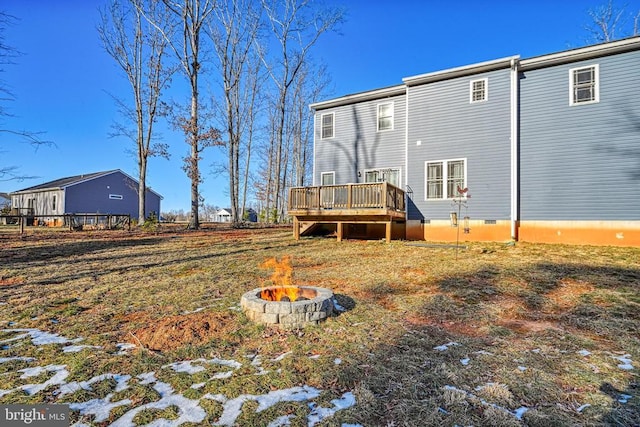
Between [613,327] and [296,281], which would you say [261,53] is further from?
[613,327]

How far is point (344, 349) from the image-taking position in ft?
11.0

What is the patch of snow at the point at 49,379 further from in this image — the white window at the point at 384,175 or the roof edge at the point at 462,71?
the roof edge at the point at 462,71

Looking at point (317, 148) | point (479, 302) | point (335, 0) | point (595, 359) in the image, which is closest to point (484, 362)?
point (595, 359)

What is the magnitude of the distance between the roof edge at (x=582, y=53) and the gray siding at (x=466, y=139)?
2.40 ft

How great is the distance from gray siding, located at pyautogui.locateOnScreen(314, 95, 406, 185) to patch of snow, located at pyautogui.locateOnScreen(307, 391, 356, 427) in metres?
11.0

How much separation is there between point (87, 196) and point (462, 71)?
3060 cm

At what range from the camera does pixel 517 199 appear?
10.3 metres

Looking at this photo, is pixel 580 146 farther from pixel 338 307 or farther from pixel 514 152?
pixel 338 307

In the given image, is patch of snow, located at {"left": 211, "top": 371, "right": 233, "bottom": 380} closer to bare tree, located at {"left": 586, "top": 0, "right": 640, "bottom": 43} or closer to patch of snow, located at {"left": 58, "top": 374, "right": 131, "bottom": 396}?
patch of snow, located at {"left": 58, "top": 374, "right": 131, "bottom": 396}

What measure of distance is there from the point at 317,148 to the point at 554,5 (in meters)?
10.5

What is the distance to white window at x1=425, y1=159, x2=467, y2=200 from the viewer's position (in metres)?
11.2

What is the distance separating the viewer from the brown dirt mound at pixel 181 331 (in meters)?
3.51

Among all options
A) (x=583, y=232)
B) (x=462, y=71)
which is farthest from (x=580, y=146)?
(x=462, y=71)

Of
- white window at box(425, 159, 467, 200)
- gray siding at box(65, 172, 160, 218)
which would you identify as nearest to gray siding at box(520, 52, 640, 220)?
white window at box(425, 159, 467, 200)
